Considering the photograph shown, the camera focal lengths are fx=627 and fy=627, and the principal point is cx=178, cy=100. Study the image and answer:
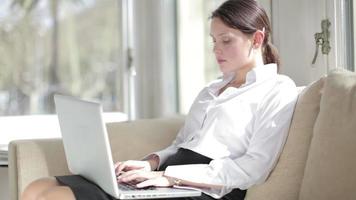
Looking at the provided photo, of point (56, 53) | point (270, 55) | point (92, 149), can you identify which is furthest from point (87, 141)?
point (56, 53)

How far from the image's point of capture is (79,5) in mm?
3004

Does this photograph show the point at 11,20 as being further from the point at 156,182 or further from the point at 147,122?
the point at 156,182

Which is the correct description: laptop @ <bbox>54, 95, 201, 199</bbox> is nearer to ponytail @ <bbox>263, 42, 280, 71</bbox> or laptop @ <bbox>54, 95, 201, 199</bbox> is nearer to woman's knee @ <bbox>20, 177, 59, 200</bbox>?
→ woman's knee @ <bbox>20, 177, 59, 200</bbox>

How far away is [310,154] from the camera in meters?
1.72

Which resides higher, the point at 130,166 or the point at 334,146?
the point at 334,146

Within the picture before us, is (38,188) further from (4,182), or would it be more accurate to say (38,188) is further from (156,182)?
(4,182)

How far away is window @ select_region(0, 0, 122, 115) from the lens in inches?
113

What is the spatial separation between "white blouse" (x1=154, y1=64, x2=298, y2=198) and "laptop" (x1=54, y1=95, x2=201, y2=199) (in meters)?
0.12

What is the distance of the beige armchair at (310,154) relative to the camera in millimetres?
1594

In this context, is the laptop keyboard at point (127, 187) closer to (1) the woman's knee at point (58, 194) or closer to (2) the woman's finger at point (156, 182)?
(2) the woman's finger at point (156, 182)

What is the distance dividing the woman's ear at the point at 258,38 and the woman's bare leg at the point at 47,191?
0.73 metres

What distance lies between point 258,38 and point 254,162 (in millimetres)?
419

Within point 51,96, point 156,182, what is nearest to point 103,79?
point 51,96

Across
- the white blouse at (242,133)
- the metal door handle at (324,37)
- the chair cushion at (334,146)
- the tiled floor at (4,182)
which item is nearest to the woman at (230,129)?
the white blouse at (242,133)
